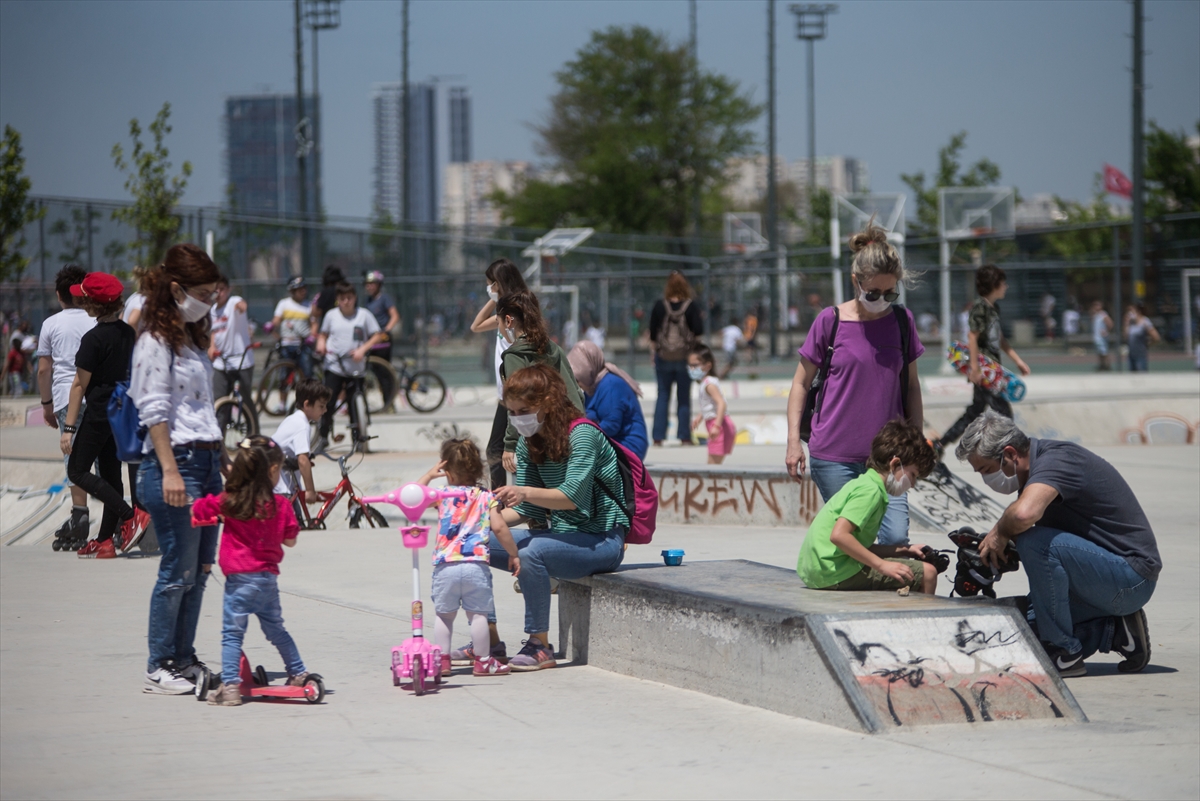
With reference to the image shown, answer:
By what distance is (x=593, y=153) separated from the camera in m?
70.6

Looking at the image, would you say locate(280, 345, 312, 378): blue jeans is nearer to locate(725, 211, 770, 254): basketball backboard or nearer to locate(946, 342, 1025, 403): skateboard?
locate(946, 342, 1025, 403): skateboard

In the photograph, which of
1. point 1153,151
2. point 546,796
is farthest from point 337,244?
point 1153,151

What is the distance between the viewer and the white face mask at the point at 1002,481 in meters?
5.18

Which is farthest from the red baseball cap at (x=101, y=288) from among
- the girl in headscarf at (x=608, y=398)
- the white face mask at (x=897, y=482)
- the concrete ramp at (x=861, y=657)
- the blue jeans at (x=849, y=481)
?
the white face mask at (x=897, y=482)

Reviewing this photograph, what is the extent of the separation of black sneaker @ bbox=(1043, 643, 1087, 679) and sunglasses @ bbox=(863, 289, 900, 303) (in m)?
1.64

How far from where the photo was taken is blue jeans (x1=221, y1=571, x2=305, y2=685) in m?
4.87

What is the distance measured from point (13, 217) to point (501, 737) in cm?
2015

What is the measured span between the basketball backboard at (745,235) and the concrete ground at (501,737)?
145 ft

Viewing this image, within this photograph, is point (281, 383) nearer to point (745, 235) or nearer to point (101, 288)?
point (101, 288)

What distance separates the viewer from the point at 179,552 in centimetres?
498

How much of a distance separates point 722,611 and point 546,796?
1337 mm

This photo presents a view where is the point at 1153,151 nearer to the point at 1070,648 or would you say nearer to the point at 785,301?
the point at 785,301

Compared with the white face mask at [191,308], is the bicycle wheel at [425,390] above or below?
below

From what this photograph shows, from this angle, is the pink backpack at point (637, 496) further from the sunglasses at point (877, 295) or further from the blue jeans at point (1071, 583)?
the blue jeans at point (1071, 583)
